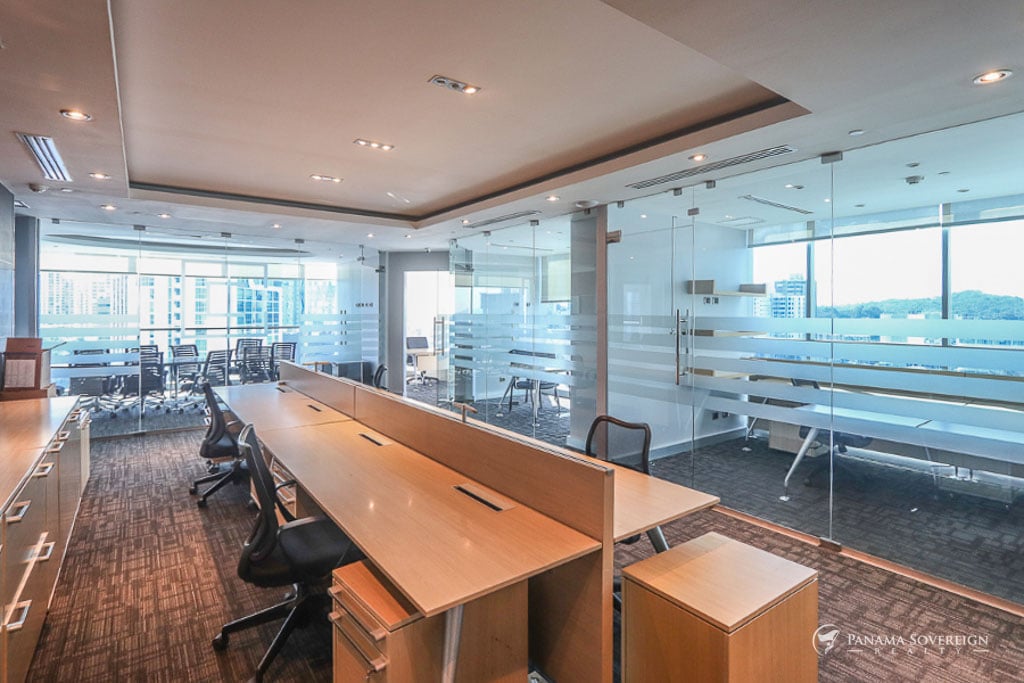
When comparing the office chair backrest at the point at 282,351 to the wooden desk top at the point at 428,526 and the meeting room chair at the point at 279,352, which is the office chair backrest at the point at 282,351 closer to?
the meeting room chair at the point at 279,352

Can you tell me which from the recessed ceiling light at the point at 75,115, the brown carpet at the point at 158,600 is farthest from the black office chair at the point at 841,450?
the recessed ceiling light at the point at 75,115

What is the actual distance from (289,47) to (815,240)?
350 cm

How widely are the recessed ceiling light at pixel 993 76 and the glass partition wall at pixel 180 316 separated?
244 inches

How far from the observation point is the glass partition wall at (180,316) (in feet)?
19.6

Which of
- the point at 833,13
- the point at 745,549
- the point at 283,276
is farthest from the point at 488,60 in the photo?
the point at 283,276

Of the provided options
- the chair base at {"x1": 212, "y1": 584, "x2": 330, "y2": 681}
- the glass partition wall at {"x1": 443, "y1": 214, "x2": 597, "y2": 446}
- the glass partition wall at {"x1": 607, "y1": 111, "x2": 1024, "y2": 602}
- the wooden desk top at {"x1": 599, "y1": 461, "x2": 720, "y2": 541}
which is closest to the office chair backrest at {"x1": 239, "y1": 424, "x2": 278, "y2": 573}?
the chair base at {"x1": 212, "y1": 584, "x2": 330, "y2": 681}

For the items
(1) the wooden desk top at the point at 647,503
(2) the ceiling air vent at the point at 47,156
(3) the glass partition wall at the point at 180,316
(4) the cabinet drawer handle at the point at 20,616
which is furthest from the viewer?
(3) the glass partition wall at the point at 180,316

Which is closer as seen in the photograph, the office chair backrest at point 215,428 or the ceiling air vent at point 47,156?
the ceiling air vent at point 47,156

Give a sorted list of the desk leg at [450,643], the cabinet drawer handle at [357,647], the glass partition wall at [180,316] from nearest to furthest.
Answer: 1. the cabinet drawer handle at [357,647]
2. the desk leg at [450,643]
3. the glass partition wall at [180,316]

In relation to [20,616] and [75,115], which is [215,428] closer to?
[20,616]

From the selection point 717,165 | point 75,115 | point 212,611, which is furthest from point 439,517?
point 717,165

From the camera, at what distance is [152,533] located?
137 inches

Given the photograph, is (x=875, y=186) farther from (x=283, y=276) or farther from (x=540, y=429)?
(x=283, y=276)

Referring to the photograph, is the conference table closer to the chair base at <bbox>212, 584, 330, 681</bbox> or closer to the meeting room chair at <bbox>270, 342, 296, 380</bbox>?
the chair base at <bbox>212, 584, 330, 681</bbox>
